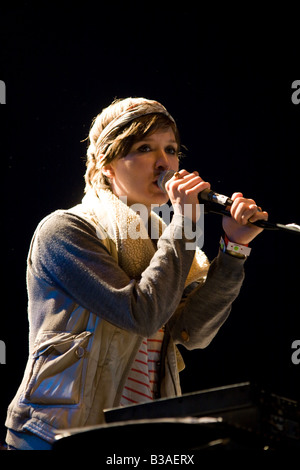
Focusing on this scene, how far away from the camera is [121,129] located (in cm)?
173

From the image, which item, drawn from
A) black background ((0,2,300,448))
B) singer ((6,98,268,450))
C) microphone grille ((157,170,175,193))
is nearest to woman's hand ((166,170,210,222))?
singer ((6,98,268,450))

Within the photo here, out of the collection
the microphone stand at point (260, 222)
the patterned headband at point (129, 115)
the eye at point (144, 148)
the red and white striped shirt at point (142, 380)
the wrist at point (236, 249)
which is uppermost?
the patterned headband at point (129, 115)

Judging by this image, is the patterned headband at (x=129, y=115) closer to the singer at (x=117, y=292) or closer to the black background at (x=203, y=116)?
the singer at (x=117, y=292)

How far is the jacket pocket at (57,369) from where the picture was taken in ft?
4.44

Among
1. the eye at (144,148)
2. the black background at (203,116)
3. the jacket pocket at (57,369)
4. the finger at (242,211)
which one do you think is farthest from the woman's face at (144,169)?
the black background at (203,116)

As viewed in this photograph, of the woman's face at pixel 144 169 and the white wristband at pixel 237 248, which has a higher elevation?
the woman's face at pixel 144 169

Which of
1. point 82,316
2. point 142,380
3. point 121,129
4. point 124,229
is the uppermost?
point 121,129

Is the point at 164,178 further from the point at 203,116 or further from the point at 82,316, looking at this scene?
the point at 203,116

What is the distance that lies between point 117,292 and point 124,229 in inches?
10.1

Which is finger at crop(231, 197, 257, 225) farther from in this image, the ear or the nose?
the ear

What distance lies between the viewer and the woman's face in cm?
168

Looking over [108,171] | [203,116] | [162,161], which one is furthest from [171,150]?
[203,116]

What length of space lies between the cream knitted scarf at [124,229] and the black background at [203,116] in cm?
98

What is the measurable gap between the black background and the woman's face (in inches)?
37.5
